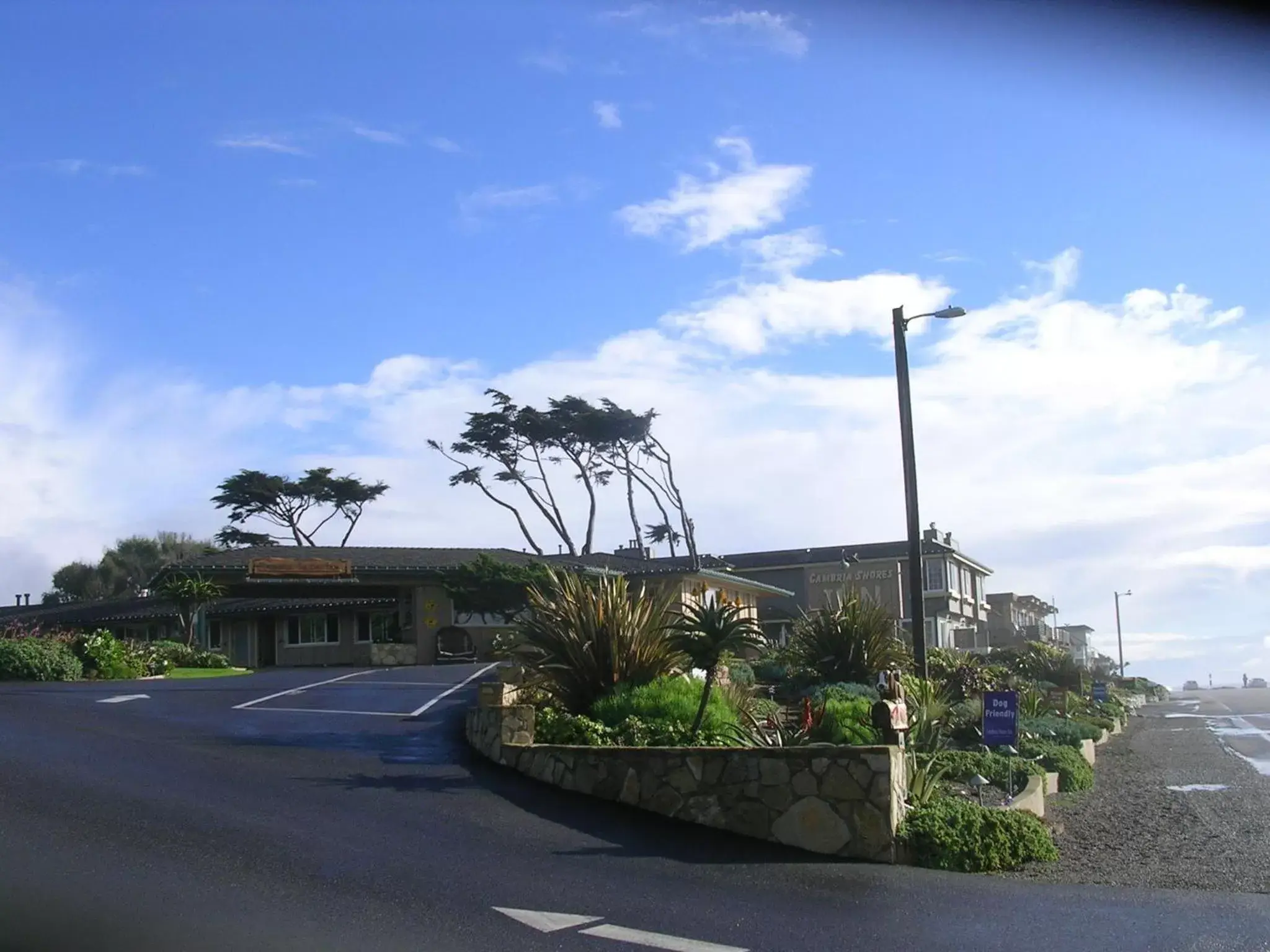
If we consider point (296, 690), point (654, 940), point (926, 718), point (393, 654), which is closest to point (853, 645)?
point (926, 718)

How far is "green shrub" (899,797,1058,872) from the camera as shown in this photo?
1155cm

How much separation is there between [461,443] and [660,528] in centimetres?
1612

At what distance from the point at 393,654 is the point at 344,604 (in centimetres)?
476

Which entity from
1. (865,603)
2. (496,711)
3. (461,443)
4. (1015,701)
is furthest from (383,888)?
(461,443)

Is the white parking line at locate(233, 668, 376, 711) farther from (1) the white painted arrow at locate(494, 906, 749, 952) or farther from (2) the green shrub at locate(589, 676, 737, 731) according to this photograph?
(1) the white painted arrow at locate(494, 906, 749, 952)

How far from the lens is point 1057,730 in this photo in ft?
73.3

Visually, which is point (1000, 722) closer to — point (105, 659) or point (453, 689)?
point (453, 689)

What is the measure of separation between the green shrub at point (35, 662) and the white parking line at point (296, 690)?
18.3 feet

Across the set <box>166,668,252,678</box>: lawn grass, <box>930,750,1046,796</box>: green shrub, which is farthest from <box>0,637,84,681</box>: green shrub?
<box>930,750,1046,796</box>: green shrub

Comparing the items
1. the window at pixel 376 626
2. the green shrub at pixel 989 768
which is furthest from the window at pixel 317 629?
the green shrub at pixel 989 768

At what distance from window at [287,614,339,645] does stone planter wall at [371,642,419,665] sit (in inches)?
177

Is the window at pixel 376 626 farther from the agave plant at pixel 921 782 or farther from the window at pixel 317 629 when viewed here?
the agave plant at pixel 921 782

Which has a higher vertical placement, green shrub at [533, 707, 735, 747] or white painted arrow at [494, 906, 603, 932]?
green shrub at [533, 707, 735, 747]

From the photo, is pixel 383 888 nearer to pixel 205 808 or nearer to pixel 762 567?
pixel 205 808
